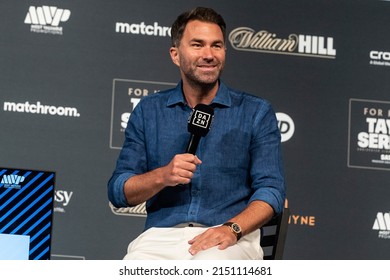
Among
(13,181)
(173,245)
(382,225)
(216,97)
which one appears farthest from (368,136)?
(13,181)

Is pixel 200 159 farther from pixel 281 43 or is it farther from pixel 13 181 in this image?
pixel 281 43

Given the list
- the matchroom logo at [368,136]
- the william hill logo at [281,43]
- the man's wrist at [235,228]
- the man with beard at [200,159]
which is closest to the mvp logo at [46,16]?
the william hill logo at [281,43]

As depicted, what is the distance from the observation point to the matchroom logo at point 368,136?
4867 mm

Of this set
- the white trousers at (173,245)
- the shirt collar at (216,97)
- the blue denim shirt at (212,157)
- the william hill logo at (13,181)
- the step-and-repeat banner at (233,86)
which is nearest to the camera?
the william hill logo at (13,181)

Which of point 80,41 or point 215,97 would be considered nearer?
point 215,97

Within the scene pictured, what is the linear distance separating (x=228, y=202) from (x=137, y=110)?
0.47 m

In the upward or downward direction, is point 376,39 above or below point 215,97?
above

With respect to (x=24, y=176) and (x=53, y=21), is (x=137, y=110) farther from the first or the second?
(x=53, y=21)

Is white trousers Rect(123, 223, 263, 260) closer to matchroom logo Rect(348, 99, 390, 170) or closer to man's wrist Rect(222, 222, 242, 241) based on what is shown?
man's wrist Rect(222, 222, 242, 241)

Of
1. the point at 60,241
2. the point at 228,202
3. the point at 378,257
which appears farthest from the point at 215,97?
the point at 378,257

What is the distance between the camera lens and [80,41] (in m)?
4.77

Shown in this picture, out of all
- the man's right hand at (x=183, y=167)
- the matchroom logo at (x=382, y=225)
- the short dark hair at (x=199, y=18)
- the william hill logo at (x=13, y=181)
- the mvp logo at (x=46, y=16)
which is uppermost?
the mvp logo at (x=46, y=16)

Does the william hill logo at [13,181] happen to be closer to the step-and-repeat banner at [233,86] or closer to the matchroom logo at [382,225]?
the step-and-repeat banner at [233,86]

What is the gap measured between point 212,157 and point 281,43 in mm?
2279
